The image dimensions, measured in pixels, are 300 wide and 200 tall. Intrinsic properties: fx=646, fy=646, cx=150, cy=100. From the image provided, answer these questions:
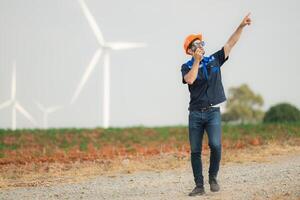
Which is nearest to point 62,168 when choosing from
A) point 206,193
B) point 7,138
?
point 206,193

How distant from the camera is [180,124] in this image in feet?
127

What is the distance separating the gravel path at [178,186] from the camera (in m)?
9.04

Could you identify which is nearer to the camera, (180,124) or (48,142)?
(48,142)

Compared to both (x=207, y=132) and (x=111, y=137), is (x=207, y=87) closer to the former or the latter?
(x=207, y=132)

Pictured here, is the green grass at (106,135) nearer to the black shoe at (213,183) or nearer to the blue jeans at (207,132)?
the black shoe at (213,183)

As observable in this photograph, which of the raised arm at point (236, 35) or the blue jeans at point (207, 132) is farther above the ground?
the raised arm at point (236, 35)

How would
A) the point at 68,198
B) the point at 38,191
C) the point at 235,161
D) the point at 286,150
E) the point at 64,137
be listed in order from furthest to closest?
the point at 64,137 → the point at 286,150 → the point at 235,161 → the point at 38,191 → the point at 68,198

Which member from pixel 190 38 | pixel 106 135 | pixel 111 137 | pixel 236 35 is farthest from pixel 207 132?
pixel 106 135

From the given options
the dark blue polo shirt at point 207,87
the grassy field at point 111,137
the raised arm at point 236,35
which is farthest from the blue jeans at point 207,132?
the grassy field at point 111,137

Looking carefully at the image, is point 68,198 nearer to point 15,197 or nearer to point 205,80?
point 15,197

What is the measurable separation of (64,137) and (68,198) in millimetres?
22108

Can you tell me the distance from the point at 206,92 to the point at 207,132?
546mm

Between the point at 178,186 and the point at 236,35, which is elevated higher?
the point at 236,35

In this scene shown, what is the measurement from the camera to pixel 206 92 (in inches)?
336
